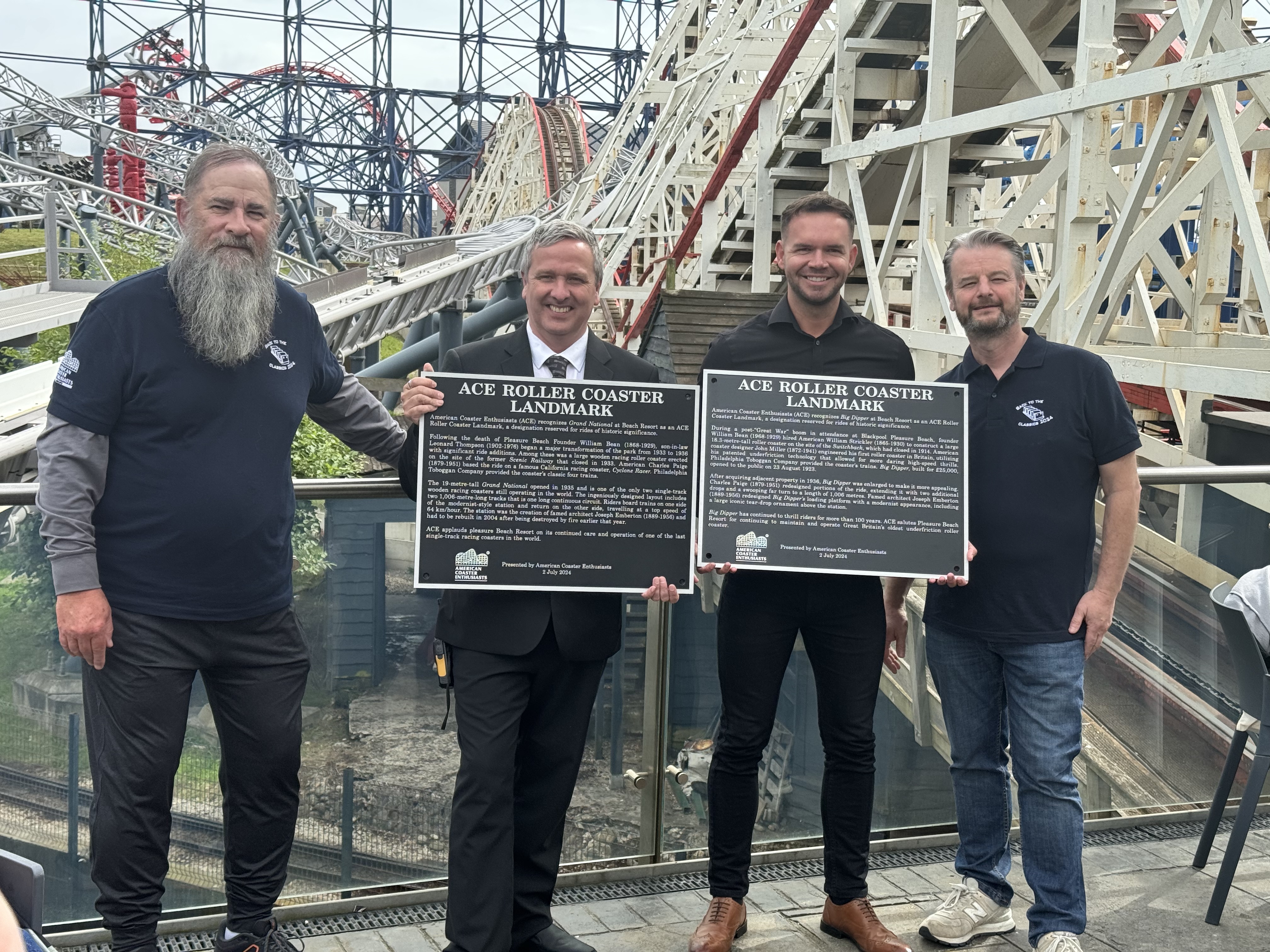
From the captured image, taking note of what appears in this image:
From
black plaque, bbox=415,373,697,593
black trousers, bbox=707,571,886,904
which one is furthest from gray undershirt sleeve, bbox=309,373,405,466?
black trousers, bbox=707,571,886,904

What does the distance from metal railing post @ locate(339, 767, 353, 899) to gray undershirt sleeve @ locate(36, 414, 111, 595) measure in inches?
49.5

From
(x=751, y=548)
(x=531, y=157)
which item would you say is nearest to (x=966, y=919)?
(x=751, y=548)

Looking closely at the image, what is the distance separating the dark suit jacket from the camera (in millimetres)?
3094

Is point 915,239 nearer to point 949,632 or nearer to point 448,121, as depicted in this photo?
point 949,632

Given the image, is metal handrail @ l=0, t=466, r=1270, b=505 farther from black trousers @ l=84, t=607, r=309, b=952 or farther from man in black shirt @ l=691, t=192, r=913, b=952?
man in black shirt @ l=691, t=192, r=913, b=952

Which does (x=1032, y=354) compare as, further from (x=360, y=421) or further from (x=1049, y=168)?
(x=1049, y=168)

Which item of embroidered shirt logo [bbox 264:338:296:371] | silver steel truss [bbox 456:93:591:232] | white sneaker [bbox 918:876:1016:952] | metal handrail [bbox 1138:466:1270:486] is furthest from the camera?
silver steel truss [bbox 456:93:591:232]

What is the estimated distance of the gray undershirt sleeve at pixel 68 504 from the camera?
8.77ft

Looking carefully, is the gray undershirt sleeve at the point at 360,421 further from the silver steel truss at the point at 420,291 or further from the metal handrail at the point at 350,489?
the silver steel truss at the point at 420,291

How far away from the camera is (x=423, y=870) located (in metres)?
3.79

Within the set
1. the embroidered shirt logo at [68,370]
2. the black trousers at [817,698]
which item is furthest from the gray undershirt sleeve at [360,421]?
the black trousers at [817,698]

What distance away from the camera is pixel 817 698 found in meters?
3.51

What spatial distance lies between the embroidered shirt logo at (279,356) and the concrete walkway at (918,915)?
1.64 meters

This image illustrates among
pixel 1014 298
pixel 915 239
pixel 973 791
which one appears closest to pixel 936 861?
pixel 973 791
